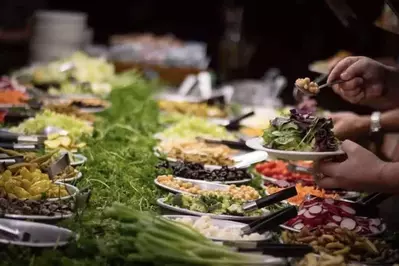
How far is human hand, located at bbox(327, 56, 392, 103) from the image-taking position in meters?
3.61

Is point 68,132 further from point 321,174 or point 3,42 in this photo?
point 3,42

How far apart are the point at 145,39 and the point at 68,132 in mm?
5612

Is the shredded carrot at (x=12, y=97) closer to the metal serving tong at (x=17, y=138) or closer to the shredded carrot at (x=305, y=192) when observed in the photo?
the metal serving tong at (x=17, y=138)

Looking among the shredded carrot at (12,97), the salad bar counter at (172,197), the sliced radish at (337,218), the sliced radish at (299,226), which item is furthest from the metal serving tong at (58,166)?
the shredded carrot at (12,97)

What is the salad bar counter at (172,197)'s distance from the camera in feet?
8.64

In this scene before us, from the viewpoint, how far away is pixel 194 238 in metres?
2.67

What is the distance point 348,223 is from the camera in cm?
316

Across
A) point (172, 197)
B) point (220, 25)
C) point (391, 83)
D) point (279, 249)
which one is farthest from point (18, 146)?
point (220, 25)

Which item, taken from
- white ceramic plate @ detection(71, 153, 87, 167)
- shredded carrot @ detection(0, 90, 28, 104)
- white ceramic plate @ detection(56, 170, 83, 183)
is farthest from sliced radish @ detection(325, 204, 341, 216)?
shredded carrot @ detection(0, 90, 28, 104)

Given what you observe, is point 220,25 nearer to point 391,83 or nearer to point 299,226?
point 391,83

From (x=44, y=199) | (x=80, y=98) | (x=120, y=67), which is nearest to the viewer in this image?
(x=44, y=199)

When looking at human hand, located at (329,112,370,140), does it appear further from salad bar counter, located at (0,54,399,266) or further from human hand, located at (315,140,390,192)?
human hand, located at (315,140,390,192)

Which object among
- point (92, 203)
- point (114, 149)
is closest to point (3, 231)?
point (92, 203)

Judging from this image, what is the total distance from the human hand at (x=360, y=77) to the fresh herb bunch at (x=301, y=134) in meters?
0.32
